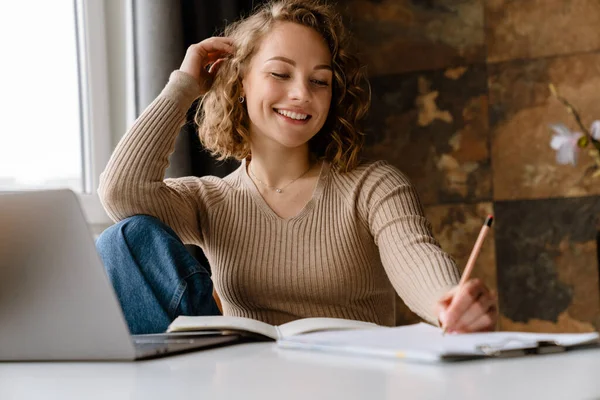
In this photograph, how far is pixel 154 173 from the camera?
1779 millimetres

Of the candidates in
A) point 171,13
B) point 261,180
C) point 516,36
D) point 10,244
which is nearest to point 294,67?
point 261,180

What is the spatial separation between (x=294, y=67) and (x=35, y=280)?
104cm

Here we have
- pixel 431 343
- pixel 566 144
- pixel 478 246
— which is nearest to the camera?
pixel 431 343

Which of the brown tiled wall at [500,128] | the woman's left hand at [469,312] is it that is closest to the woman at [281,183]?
the woman's left hand at [469,312]

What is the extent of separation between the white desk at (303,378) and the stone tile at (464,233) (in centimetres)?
218

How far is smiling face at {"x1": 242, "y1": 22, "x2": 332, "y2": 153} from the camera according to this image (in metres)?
1.81

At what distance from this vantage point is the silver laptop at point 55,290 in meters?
0.85

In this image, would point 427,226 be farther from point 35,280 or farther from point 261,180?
point 35,280

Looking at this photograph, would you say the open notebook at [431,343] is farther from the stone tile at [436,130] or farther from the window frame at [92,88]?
the stone tile at [436,130]

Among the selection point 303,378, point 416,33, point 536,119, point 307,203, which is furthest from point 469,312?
point 416,33

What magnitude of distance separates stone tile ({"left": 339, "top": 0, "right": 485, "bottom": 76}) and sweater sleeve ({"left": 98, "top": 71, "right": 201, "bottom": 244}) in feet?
4.48

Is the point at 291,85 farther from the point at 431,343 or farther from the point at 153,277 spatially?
the point at 431,343

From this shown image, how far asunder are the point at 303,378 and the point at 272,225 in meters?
1.14

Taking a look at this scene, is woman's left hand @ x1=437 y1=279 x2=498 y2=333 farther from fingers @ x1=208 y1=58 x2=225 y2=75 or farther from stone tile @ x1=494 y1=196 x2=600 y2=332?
stone tile @ x1=494 y1=196 x2=600 y2=332
